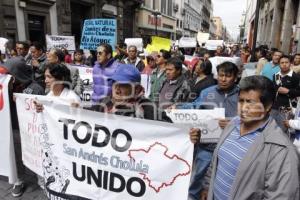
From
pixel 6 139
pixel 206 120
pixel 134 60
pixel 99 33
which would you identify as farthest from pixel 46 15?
pixel 206 120

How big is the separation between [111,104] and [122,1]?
22.3m

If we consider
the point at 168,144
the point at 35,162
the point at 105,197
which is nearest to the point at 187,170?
the point at 168,144

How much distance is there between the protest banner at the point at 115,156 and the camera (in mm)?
2619

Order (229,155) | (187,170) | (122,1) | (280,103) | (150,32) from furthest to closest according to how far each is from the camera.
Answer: (150,32) < (122,1) < (280,103) < (187,170) < (229,155)

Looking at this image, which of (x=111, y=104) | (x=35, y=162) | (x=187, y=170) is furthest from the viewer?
(x=35, y=162)

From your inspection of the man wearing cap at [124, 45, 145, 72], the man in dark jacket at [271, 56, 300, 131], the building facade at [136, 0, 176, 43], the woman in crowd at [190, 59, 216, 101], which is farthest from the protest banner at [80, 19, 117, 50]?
the building facade at [136, 0, 176, 43]

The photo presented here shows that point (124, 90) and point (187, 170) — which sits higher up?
point (124, 90)

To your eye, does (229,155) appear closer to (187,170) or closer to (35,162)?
(187,170)

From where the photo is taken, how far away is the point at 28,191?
3770 millimetres

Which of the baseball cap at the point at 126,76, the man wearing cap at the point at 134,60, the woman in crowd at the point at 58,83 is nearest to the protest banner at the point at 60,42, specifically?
the man wearing cap at the point at 134,60

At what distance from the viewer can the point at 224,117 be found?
2.84 metres

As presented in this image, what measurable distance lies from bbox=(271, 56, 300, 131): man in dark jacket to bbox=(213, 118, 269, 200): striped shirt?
2191 mm

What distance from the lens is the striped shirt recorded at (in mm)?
1956

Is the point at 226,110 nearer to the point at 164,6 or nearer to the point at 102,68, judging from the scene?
the point at 102,68
